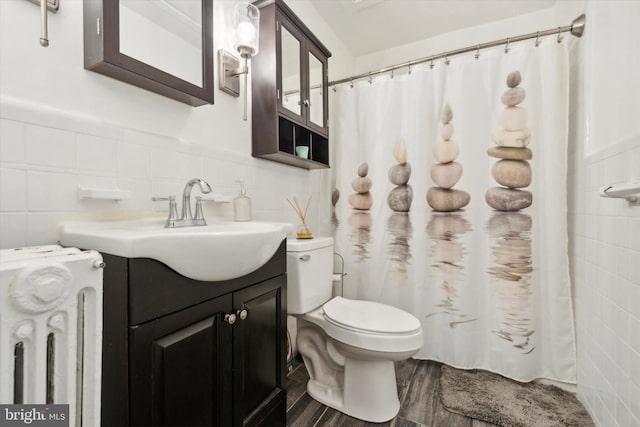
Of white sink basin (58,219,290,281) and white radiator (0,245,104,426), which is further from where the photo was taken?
white sink basin (58,219,290,281)

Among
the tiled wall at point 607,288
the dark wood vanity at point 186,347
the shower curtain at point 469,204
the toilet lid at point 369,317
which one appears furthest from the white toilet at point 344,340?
the tiled wall at point 607,288

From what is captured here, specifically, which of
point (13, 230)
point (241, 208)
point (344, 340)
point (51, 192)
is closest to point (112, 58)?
point (51, 192)

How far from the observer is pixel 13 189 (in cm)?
69

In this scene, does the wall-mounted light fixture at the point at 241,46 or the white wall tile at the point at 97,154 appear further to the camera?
the wall-mounted light fixture at the point at 241,46

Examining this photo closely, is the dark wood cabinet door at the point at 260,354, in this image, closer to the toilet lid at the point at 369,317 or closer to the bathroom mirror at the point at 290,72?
the toilet lid at the point at 369,317

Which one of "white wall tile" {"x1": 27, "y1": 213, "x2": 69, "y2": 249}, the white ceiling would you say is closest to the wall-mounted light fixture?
"white wall tile" {"x1": 27, "y1": 213, "x2": 69, "y2": 249}

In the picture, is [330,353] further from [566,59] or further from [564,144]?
[566,59]

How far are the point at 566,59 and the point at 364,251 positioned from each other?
1.51m

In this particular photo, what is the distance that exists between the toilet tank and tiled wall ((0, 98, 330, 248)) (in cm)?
38

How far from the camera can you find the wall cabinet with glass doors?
4.41 ft

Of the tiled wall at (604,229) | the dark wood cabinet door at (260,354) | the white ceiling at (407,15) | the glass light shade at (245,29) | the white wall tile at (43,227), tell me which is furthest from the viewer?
the white ceiling at (407,15)

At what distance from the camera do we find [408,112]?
1808 mm

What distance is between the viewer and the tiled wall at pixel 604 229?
3.15ft

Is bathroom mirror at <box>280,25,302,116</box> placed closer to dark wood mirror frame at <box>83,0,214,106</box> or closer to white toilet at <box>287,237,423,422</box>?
dark wood mirror frame at <box>83,0,214,106</box>
